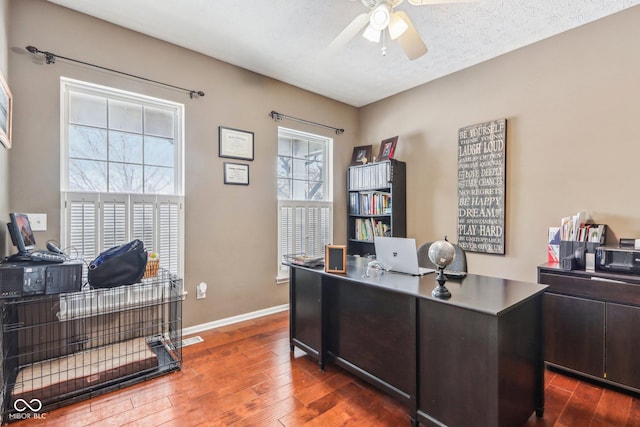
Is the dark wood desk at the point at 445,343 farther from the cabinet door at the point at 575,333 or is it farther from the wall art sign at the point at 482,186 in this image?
the wall art sign at the point at 482,186

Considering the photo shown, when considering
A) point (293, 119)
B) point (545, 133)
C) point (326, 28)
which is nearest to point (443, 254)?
point (545, 133)

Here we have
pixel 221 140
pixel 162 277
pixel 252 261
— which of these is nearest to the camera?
pixel 162 277

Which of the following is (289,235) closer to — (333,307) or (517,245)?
(333,307)

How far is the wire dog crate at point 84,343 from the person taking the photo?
75.1 inches

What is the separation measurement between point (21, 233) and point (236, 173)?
70.5 inches

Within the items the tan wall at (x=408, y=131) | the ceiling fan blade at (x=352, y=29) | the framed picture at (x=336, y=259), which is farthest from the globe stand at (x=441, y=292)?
the tan wall at (x=408, y=131)

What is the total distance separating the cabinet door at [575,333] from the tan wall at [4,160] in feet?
12.8

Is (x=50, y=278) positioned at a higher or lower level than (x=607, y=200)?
lower

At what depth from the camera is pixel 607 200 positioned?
7.96ft

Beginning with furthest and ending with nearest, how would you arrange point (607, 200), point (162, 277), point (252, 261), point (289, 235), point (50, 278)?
1. point (289, 235)
2. point (252, 261)
3. point (162, 277)
4. point (607, 200)
5. point (50, 278)

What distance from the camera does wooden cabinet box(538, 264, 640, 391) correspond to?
1993 mm

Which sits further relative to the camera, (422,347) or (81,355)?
(81,355)

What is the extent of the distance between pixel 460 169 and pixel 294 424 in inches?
113

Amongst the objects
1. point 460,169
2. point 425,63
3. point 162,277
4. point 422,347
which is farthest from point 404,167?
point 162,277
